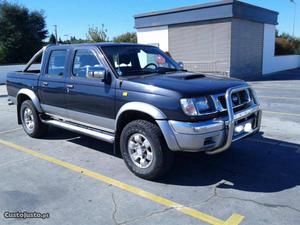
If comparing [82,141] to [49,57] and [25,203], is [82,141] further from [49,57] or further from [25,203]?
[25,203]

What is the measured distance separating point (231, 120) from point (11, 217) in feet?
9.82

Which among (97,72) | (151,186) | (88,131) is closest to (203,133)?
(151,186)

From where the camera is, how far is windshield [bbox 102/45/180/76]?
17.1ft

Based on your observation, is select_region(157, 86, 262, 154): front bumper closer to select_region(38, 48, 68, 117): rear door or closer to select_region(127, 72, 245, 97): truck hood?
select_region(127, 72, 245, 97): truck hood

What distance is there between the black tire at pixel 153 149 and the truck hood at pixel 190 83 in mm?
606

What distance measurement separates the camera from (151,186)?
4480mm

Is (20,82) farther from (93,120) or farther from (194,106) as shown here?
(194,106)

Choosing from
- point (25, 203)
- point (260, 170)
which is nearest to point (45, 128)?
point (25, 203)

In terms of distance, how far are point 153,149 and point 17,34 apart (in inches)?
1294

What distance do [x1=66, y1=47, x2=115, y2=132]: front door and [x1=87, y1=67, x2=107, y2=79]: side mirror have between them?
19 millimetres

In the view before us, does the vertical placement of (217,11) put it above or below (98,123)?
above

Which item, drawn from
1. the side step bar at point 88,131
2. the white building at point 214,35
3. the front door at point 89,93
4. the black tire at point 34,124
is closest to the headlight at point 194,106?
the front door at point 89,93

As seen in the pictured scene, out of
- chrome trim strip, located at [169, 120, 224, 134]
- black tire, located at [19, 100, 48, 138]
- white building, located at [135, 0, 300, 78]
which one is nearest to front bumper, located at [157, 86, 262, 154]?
chrome trim strip, located at [169, 120, 224, 134]

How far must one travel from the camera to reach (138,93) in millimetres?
4531
